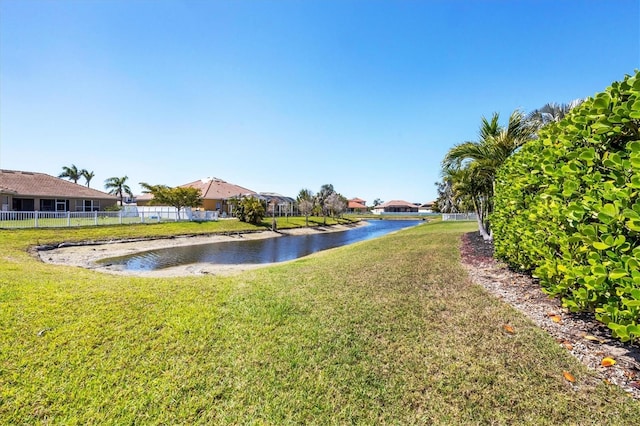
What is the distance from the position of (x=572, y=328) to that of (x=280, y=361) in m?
3.68

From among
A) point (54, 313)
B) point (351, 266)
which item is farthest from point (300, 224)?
point (54, 313)

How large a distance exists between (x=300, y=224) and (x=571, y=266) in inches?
1553

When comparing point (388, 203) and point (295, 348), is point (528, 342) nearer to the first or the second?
point (295, 348)

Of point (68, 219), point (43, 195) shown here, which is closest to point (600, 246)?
point (68, 219)

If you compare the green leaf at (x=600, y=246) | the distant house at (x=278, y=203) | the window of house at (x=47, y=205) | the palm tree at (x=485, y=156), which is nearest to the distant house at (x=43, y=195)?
Result: the window of house at (x=47, y=205)

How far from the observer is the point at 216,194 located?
45500mm

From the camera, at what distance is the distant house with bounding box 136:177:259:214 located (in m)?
43.8

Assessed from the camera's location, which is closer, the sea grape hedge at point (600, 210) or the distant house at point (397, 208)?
the sea grape hedge at point (600, 210)

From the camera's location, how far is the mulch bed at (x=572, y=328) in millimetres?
2883

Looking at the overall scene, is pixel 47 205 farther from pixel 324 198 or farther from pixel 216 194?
pixel 324 198

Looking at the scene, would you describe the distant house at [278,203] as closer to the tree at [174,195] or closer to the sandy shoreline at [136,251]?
the tree at [174,195]

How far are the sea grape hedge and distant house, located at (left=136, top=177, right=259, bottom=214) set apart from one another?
39.5 meters

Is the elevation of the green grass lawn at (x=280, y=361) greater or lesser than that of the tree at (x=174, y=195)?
lesser

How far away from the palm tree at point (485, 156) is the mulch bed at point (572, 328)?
4102 millimetres
